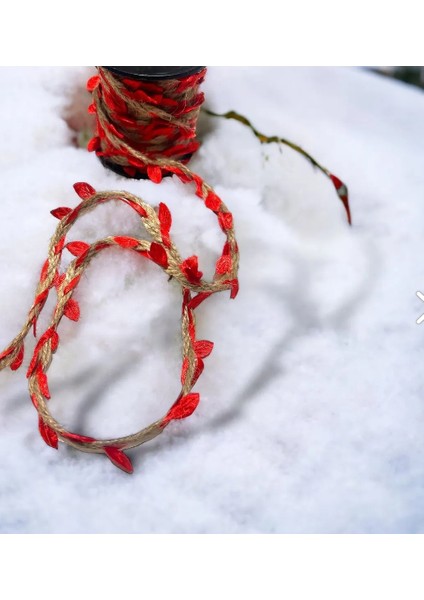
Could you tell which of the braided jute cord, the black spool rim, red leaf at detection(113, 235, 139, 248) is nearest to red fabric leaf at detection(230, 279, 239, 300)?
the braided jute cord

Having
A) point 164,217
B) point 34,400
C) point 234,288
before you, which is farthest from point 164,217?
point 34,400

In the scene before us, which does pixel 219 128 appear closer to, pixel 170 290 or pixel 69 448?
pixel 170 290

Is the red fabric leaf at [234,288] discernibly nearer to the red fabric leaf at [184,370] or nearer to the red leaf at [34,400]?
the red fabric leaf at [184,370]

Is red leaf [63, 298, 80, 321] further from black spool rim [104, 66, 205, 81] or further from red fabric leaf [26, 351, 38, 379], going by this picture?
black spool rim [104, 66, 205, 81]

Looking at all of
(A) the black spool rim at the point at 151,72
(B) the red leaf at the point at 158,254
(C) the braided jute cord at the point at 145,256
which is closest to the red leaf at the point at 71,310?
(C) the braided jute cord at the point at 145,256

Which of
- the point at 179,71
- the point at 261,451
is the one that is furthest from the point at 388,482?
the point at 179,71

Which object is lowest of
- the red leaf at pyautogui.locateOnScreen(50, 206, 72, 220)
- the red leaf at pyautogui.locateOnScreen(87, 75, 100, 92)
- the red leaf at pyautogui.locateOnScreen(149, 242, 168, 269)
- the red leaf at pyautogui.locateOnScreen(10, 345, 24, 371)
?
the red leaf at pyautogui.locateOnScreen(10, 345, 24, 371)

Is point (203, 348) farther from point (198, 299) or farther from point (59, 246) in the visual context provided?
point (59, 246)
